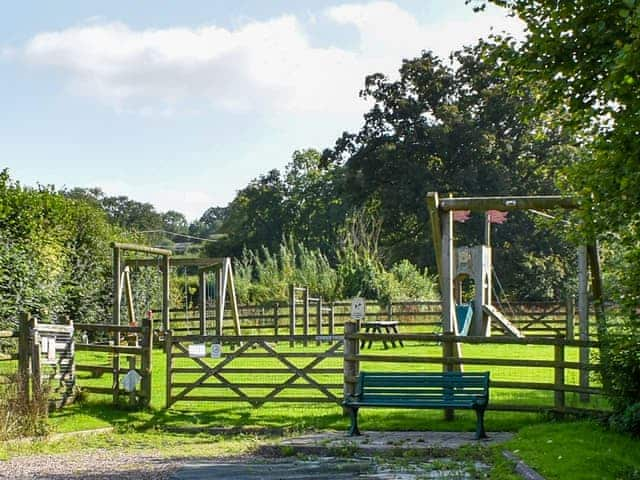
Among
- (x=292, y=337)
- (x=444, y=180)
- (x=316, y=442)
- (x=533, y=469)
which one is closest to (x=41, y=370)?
(x=292, y=337)

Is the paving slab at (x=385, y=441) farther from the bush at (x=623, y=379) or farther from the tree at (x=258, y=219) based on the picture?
the tree at (x=258, y=219)

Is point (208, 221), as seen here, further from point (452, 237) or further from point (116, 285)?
point (452, 237)

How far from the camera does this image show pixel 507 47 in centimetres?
1064

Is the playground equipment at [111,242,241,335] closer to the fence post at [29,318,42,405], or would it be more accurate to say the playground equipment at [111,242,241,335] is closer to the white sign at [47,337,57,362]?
the white sign at [47,337,57,362]

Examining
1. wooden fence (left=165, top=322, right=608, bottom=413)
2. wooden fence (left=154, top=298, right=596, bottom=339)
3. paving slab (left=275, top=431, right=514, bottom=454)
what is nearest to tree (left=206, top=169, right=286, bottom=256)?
wooden fence (left=154, top=298, right=596, bottom=339)

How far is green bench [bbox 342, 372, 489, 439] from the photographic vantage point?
1165cm

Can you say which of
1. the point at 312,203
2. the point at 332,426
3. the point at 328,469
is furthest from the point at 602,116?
the point at 312,203

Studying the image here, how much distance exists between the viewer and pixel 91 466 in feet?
32.8

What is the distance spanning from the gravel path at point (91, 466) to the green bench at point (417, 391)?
277 centimetres

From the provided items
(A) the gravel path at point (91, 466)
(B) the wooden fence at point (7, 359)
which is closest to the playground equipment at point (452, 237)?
(A) the gravel path at point (91, 466)

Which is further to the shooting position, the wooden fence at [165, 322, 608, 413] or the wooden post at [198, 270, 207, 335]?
the wooden post at [198, 270, 207, 335]

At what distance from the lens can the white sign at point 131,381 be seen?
13656mm

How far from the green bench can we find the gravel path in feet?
9.08

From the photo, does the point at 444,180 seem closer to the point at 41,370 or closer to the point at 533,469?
the point at 41,370
